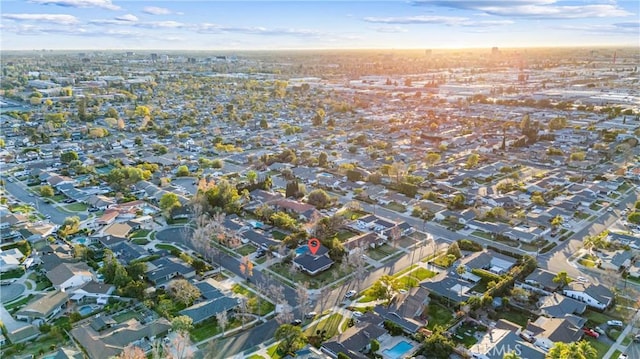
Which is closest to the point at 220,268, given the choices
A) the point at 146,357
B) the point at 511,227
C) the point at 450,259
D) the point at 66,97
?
the point at 146,357

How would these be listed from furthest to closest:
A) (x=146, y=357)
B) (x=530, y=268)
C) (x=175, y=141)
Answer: (x=175, y=141) → (x=530, y=268) → (x=146, y=357)

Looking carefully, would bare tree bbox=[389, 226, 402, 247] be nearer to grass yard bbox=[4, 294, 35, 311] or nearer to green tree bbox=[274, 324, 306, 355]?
green tree bbox=[274, 324, 306, 355]

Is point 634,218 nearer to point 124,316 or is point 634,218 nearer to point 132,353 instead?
point 132,353

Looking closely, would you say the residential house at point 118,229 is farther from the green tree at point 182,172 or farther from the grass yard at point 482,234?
the grass yard at point 482,234

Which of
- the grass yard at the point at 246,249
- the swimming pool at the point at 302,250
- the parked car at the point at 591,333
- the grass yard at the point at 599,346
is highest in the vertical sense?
the swimming pool at the point at 302,250

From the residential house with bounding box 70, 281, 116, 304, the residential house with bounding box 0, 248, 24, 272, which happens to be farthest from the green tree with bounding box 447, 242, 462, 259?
the residential house with bounding box 0, 248, 24, 272

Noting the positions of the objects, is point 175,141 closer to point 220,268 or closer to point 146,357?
point 220,268

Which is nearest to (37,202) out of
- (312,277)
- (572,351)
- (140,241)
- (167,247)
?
(140,241)

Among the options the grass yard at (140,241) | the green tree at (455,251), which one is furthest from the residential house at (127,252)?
the green tree at (455,251)
